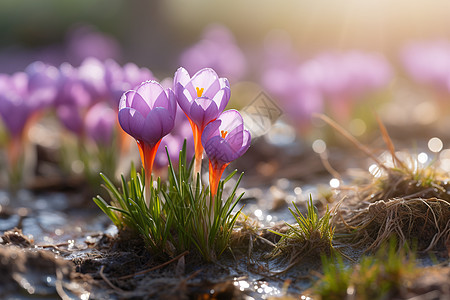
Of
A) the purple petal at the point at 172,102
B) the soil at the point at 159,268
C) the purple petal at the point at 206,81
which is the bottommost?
the soil at the point at 159,268

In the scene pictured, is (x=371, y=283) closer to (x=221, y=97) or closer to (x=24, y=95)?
(x=221, y=97)

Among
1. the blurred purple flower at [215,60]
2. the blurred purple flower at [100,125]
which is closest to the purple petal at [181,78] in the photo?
the blurred purple flower at [100,125]

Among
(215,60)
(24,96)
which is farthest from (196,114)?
(215,60)

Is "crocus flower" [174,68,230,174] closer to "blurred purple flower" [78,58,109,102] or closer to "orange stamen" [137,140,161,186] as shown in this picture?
"orange stamen" [137,140,161,186]

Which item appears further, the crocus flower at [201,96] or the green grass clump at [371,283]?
the crocus flower at [201,96]

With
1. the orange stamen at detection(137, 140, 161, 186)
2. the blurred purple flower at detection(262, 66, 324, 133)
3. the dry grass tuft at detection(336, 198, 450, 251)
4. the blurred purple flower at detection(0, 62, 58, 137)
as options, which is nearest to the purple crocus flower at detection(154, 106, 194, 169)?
the orange stamen at detection(137, 140, 161, 186)

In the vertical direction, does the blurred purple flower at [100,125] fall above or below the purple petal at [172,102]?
below

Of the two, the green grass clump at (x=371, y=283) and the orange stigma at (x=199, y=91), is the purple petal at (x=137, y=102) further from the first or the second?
the green grass clump at (x=371, y=283)
